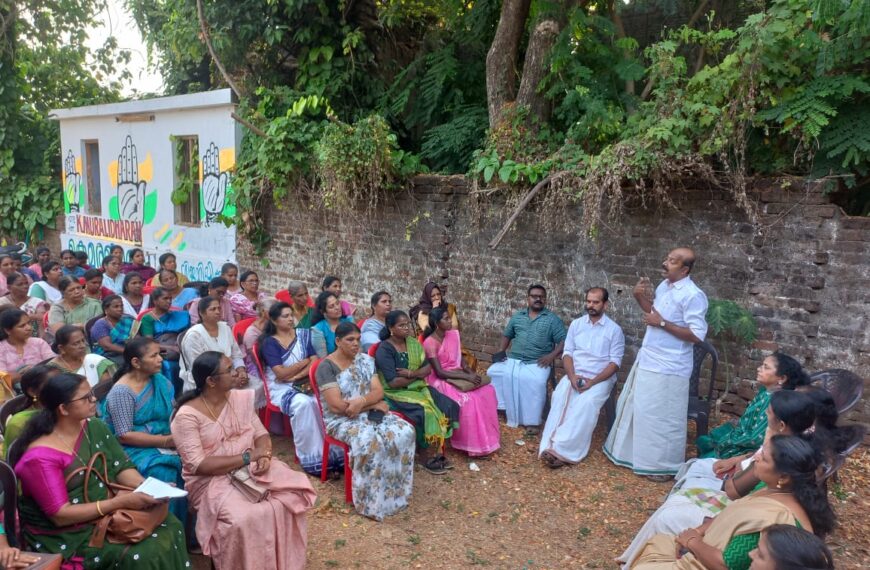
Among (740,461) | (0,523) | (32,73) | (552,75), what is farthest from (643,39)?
(32,73)

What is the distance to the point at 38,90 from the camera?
58.8 ft

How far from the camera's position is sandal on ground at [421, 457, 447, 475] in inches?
235

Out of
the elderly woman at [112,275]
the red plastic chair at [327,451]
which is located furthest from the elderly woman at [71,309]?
the red plastic chair at [327,451]

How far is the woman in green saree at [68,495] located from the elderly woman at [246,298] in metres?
4.17

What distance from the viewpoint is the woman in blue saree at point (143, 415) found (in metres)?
4.37

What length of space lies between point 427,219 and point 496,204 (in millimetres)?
1114

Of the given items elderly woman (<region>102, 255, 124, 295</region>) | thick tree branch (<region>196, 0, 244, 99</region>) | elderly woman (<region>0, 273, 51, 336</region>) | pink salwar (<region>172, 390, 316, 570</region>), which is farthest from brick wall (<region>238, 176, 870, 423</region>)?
pink salwar (<region>172, 390, 316, 570</region>)

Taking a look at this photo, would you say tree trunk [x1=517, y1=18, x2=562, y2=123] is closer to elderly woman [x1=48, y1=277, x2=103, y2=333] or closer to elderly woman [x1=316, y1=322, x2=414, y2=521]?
elderly woman [x1=316, y1=322, x2=414, y2=521]

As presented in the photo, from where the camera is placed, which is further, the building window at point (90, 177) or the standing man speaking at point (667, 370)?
the building window at point (90, 177)

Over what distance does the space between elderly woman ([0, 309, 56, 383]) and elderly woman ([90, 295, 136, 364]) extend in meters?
0.81

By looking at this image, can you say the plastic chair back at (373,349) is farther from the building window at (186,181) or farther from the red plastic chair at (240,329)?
the building window at (186,181)

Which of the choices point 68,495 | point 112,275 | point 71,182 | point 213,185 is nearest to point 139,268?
point 112,275

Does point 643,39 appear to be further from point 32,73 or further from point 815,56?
point 32,73

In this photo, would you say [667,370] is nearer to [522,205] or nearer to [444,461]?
[444,461]
